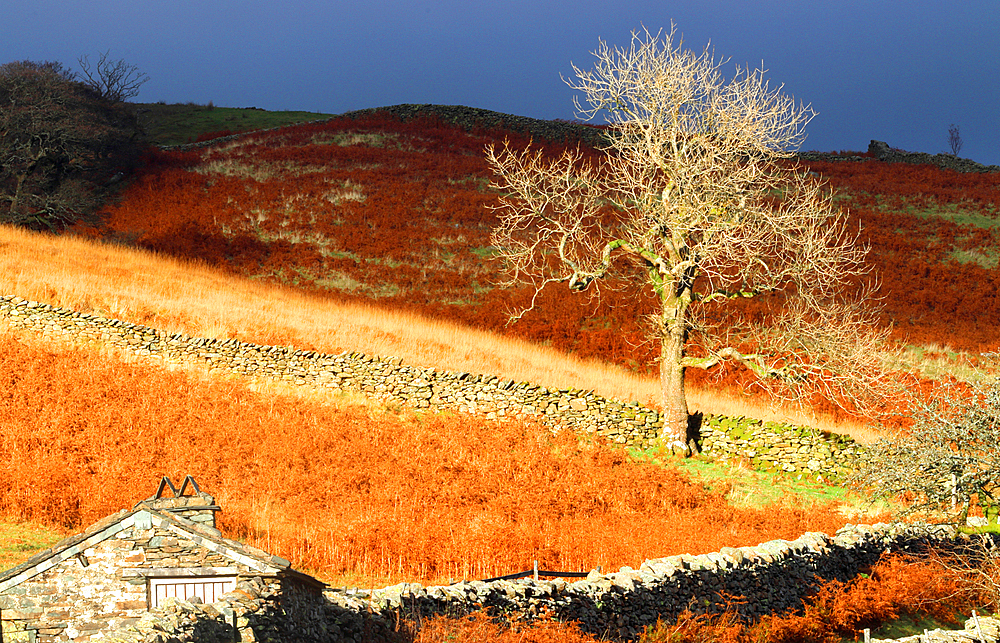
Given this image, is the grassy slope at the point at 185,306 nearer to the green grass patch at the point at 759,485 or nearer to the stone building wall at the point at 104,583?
the green grass patch at the point at 759,485

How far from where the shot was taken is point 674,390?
22.1 meters

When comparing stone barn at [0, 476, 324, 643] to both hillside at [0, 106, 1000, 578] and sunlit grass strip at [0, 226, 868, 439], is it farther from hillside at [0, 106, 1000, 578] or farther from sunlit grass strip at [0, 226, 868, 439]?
sunlit grass strip at [0, 226, 868, 439]

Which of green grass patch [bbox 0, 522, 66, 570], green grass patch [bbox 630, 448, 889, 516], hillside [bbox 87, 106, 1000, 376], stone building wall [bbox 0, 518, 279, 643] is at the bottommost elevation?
green grass patch [bbox 630, 448, 889, 516]

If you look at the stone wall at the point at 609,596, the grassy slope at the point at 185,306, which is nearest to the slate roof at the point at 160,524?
the stone wall at the point at 609,596

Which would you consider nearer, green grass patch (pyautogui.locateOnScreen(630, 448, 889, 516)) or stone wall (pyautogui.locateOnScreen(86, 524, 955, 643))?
stone wall (pyautogui.locateOnScreen(86, 524, 955, 643))

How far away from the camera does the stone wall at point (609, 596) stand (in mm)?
8180

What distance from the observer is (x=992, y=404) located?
1548 cm

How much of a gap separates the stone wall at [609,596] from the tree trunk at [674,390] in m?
5.99

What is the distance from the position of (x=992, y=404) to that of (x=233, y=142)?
2293 inches

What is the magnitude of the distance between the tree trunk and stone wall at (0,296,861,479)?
2.45ft

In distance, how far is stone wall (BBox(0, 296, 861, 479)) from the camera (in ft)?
71.7

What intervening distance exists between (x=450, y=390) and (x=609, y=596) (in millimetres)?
12271

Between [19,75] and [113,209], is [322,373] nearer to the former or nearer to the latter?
Result: [113,209]

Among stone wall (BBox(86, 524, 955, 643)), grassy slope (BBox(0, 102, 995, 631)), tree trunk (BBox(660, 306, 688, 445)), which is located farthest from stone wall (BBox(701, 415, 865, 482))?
stone wall (BBox(86, 524, 955, 643))
